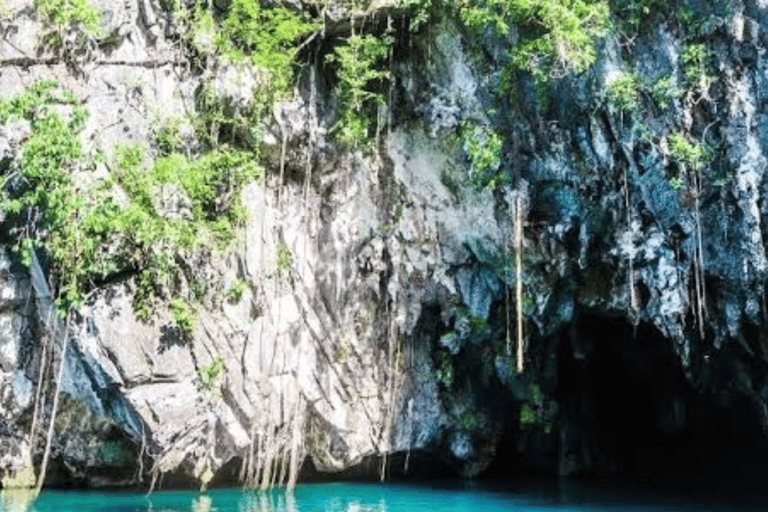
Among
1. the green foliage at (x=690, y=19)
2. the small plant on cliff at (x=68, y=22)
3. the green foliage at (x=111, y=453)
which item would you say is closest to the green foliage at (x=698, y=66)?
the green foliage at (x=690, y=19)

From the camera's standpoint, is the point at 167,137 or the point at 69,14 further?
the point at 167,137

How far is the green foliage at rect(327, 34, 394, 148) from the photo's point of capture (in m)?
13.6

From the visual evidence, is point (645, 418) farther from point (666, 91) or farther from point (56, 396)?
point (56, 396)

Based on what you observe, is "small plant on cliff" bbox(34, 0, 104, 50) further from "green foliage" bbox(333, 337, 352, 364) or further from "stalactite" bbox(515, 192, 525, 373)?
"stalactite" bbox(515, 192, 525, 373)

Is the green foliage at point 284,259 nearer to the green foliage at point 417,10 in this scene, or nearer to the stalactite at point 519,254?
the stalactite at point 519,254

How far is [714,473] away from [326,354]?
7.39 m

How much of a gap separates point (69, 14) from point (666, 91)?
310 inches

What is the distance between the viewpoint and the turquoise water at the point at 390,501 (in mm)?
11523

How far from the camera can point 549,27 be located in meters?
12.2

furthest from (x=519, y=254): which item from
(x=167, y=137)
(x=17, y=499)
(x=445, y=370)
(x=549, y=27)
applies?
(x=17, y=499)

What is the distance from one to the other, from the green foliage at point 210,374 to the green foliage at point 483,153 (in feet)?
14.1

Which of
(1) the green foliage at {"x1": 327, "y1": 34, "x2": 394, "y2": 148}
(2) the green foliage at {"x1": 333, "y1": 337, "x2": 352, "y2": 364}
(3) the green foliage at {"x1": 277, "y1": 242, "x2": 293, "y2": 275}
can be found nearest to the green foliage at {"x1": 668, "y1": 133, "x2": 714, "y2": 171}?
(1) the green foliage at {"x1": 327, "y1": 34, "x2": 394, "y2": 148}

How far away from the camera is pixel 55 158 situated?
40.4 feet

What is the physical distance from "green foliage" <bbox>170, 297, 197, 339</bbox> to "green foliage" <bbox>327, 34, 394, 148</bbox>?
3.28 m
